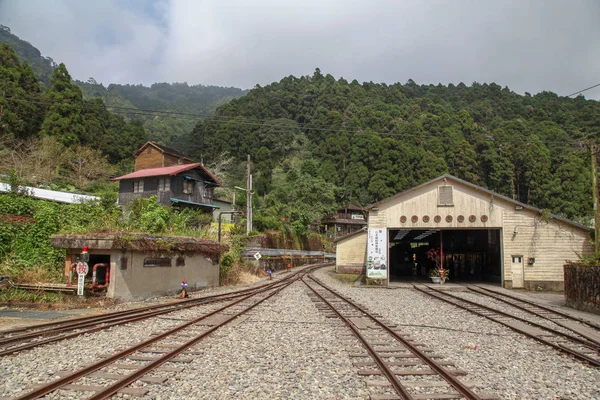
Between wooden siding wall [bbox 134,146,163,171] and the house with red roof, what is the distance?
25.0 ft

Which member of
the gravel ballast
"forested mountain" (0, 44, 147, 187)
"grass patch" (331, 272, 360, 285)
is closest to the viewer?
the gravel ballast

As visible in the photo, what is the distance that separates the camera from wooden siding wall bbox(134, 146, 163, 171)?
141 feet

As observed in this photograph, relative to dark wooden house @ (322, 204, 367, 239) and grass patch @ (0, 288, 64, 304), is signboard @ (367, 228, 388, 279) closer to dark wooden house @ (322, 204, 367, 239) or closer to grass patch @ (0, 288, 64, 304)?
grass patch @ (0, 288, 64, 304)

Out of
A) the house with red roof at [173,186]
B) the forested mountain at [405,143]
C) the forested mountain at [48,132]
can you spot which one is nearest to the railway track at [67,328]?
the forested mountain at [48,132]

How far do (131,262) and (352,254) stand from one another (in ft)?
58.4

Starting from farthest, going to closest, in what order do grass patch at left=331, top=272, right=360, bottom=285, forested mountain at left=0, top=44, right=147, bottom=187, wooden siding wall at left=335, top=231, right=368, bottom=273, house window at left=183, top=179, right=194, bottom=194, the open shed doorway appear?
house window at left=183, top=179, right=194, bottom=194 < forested mountain at left=0, top=44, right=147, bottom=187 < wooden siding wall at left=335, top=231, right=368, bottom=273 < the open shed doorway < grass patch at left=331, top=272, right=360, bottom=285

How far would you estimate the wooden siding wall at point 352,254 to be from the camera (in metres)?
27.2

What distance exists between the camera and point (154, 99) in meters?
132

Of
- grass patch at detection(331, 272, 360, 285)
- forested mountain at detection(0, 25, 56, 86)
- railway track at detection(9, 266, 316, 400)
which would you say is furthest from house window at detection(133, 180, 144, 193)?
forested mountain at detection(0, 25, 56, 86)

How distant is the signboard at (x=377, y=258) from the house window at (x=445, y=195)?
11.2ft

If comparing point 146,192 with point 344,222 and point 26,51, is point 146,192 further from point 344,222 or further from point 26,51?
point 26,51

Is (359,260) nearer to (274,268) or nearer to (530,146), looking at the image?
(274,268)

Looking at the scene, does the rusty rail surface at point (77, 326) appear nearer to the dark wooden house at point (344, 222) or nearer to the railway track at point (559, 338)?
the railway track at point (559, 338)

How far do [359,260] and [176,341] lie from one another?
69.8 feet
